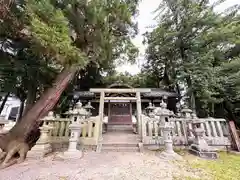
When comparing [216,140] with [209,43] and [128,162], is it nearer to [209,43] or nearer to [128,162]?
[128,162]

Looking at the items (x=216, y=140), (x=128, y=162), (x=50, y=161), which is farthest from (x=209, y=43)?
(x=50, y=161)

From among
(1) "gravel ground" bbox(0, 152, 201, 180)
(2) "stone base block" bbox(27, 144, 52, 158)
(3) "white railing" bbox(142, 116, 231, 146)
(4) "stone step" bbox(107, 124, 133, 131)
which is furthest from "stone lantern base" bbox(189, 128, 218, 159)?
(2) "stone base block" bbox(27, 144, 52, 158)

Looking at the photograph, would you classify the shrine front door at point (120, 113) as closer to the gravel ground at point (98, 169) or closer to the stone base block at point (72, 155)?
the stone base block at point (72, 155)

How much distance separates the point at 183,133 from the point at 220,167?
2.20 m

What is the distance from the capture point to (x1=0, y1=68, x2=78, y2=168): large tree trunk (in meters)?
4.61

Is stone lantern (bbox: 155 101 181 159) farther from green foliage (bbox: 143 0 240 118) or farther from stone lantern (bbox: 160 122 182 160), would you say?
green foliage (bbox: 143 0 240 118)

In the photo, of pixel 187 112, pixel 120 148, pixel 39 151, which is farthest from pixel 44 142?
pixel 187 112

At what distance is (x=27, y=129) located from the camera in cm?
518

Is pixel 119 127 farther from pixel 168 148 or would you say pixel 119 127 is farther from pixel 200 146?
pixel 200 146

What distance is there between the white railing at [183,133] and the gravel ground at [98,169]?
1140 mm

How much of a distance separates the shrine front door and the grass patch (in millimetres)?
5508

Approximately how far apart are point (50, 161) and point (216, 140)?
623cm

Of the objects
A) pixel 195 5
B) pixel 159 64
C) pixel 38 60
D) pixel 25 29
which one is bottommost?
pixel 38 60

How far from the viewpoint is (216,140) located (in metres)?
5.59
